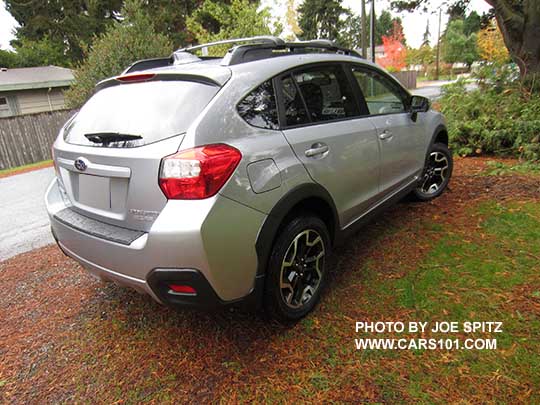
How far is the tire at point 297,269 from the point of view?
2193 mm

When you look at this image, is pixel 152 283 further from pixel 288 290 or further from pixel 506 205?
pixel 506 205

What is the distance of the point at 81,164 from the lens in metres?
A: 2.15

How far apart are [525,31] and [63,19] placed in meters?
27.2

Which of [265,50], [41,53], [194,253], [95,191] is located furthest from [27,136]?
[41,53]

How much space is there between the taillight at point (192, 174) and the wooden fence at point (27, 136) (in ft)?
39.7

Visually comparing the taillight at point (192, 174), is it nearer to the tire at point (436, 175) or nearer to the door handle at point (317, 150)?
the door handle at point (317, 150)

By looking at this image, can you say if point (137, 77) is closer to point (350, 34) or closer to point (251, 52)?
point (251, 52)

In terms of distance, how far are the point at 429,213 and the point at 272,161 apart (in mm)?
2638

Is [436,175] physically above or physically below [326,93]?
below

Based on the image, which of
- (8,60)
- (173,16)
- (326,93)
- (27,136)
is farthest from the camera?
(8,60)

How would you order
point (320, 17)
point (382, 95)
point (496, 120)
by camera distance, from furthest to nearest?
1. point (320, 17)
2. point (496, 120)
3. point (382, 95)

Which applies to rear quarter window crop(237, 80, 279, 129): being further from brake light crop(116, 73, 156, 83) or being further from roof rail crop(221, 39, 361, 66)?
brake light crop(116, 73, 156, 83)

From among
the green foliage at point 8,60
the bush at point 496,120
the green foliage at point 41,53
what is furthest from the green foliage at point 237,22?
the green foliage at point 8,60

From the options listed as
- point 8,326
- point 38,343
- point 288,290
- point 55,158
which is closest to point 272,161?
point 288,290
